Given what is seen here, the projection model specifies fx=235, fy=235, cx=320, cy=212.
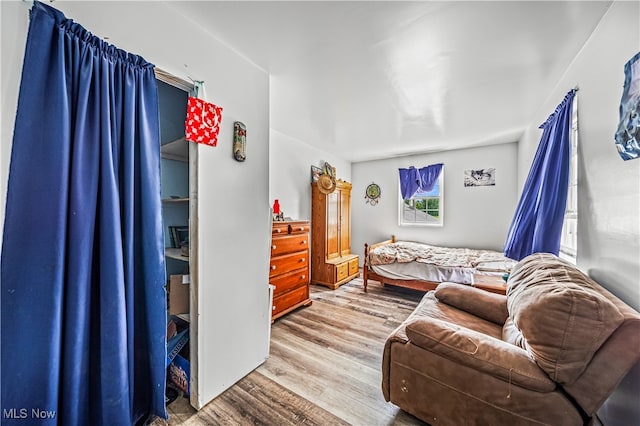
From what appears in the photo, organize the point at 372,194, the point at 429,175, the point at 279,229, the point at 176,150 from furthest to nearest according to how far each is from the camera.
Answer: the point at 372,194 → the point at 429,175 → the point at 279,229 → the point at 176,150

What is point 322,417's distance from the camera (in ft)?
4.67

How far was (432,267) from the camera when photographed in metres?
3.17

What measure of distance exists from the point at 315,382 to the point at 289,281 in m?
1.27

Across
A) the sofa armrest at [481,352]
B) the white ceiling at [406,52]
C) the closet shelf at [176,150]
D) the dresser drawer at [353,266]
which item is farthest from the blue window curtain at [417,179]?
the closet shelf at [176,150]

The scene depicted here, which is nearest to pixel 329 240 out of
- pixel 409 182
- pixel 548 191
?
pixel 409 182

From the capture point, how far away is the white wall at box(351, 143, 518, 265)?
402cm

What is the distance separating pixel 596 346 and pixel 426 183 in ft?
12.7

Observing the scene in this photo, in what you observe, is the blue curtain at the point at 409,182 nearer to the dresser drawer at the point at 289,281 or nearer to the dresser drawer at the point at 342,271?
the dresser drawer at the point at 342,271

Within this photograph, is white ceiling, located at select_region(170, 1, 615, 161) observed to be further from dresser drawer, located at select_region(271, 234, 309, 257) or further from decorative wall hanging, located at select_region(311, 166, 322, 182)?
dresser drawer, located at select_region(271, 234, 309, 257)

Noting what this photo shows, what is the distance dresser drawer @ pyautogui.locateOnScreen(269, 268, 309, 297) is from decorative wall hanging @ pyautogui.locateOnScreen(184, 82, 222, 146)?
66.8 inches

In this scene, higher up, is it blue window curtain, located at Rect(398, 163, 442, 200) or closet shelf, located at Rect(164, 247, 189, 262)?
blue window curtain, located at Rect(398, 163, 442, 200)

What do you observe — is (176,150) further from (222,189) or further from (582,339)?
(582,339)

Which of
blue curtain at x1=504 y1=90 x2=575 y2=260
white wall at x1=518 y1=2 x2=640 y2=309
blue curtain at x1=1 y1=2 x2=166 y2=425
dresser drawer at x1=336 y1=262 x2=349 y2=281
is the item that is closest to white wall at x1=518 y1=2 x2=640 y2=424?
white wall at x1=518 y1=2 x2=640 y2=309

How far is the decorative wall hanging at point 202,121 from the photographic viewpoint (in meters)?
1.40
